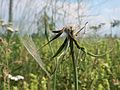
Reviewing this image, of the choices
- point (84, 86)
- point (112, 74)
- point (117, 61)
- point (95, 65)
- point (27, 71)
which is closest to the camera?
point (84, 86)

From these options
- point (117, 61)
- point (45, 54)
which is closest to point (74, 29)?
point (117, 61)

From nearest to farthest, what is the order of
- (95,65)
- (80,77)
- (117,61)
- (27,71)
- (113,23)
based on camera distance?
(80,77)
(95,65)
(27,71)
(117,61)
(113,23)

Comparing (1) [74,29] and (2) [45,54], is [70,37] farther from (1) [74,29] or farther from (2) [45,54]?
(2) [45,54]

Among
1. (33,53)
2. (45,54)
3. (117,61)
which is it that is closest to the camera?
(33,53)

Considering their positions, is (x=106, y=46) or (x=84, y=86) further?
(x=106, y=46)

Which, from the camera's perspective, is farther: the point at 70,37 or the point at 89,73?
the point at 89,73

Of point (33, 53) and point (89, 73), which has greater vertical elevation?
point (33, 53)

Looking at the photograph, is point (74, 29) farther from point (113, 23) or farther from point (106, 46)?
point (113, 23)

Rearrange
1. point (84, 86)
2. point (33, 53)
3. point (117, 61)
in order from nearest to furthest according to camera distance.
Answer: point (33, 53)
point (84, 86)
point (117, 61)

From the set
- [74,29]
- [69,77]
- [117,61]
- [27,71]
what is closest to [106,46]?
[117,61]
